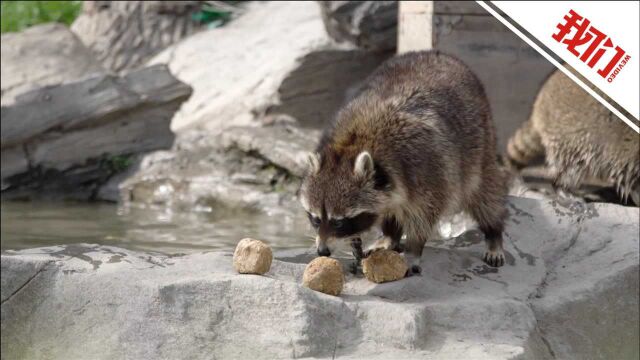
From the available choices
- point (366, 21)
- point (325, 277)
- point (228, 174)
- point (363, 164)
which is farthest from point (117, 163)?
point (325, 277)

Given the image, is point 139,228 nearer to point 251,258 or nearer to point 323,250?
point 323,250

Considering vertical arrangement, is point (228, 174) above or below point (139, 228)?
below

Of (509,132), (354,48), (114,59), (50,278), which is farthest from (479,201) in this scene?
(114,59)

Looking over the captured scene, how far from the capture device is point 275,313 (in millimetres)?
3402

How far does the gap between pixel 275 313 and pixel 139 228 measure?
319 cm

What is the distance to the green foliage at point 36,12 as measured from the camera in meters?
11.3

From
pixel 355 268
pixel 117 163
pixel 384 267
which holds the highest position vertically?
pixel 384 267

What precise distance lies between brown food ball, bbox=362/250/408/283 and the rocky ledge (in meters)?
0.04

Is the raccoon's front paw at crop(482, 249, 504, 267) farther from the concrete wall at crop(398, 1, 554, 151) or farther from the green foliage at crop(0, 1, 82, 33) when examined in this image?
the green foliage at crop(0, 1, 82, 33)

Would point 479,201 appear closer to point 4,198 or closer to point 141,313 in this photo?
point 141,313

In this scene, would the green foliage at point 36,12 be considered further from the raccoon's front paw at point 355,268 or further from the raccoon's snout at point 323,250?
the raccoon's snout at point 323,250

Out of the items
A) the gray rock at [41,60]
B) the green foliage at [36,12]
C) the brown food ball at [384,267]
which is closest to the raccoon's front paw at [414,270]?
the brown food ball at [384,267]

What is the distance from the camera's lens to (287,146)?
24.0 feet

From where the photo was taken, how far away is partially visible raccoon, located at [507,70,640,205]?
5.93 metres
